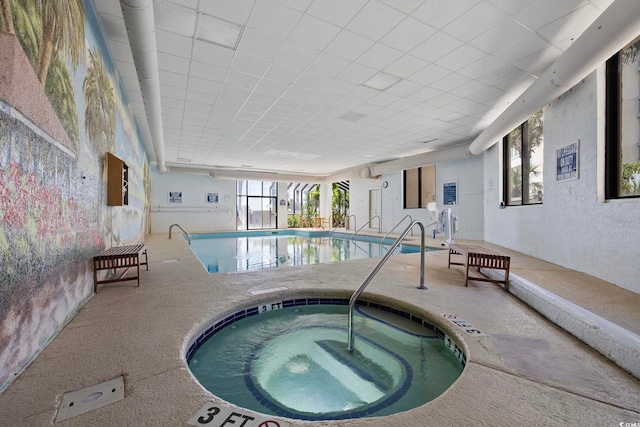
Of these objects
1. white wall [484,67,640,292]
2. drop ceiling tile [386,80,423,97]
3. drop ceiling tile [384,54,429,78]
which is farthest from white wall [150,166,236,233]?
white wall [484,67,640,292]

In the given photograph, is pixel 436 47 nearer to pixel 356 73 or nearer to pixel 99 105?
pixel 356 73

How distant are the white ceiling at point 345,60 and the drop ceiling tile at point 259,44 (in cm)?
1

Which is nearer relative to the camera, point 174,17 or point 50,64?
point 50,64

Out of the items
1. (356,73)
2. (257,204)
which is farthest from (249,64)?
(257,204)

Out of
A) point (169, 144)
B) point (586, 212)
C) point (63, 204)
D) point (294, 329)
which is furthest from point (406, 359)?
point (169, 144)

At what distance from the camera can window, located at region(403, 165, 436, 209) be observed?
9.40 meters

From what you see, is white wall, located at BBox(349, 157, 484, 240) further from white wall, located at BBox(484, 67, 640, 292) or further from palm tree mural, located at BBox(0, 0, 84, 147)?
palm tree mural, located at BBox(0, 0, 84, 147)

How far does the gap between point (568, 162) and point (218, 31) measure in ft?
15.1

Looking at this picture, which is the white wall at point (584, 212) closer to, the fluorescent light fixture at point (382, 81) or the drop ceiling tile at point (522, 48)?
the drop ceiling tile at point (522, 48)

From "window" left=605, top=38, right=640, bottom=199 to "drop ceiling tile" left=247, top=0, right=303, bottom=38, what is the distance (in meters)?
3.46

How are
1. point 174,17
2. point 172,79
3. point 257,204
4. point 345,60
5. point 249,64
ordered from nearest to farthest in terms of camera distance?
point 174,17
point 345,60
point 249,64
point 172,79
point 257,204

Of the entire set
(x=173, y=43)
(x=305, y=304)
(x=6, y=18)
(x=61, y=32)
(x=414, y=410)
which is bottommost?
(x=305, y=304)

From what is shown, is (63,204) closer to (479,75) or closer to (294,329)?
(294,329)

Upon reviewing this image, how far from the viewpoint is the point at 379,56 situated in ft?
11.2
